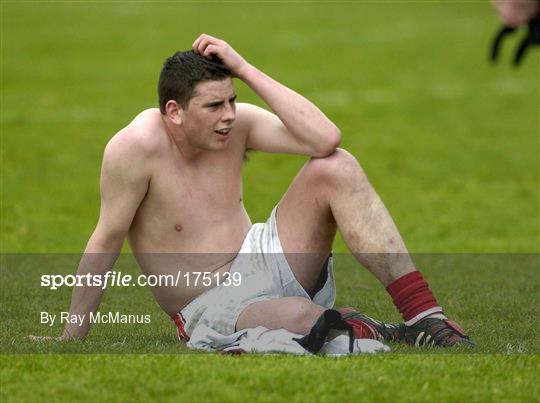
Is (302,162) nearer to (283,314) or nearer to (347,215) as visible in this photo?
(347,215)

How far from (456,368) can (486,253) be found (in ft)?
22.5

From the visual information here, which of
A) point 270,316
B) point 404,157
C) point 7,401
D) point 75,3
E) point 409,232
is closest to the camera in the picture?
point 7,401

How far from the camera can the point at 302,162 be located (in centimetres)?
2059

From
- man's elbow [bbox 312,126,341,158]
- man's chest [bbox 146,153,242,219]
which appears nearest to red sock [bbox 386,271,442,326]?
man's elbow [bbox 312,126,341,158]

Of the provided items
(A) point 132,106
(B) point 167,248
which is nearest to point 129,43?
(A) point 132,106

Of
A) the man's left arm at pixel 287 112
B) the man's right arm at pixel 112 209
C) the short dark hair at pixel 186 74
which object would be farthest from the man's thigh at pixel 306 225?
the man's right arm at pixel 112 209

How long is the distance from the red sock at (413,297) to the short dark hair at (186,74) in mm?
1647

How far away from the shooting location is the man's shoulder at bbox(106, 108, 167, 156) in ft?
28.1

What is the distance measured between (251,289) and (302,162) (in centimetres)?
1191

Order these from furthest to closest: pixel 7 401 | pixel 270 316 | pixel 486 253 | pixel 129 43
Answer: pixel 129 43, pixel 486 253, pixel 270 316, pixel 7 401

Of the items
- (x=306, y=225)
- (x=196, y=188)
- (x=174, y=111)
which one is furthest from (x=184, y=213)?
(x=306, y=225)

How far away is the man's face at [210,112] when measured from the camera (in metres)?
8.69

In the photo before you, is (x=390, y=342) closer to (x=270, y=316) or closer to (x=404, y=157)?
(x=270, y=316)

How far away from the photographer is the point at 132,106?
2475 cm
